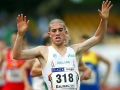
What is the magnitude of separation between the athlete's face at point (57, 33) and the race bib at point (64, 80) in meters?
0.42

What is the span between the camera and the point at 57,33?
7.15m

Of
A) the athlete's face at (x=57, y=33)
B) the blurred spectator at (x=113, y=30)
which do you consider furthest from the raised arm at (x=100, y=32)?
the blurred spectator at (x=113, y=30)

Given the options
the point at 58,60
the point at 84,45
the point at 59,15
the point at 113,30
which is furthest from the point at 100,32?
the point at 59,15

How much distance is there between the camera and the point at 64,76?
279 inches

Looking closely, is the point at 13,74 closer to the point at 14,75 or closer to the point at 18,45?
the point at 14,75

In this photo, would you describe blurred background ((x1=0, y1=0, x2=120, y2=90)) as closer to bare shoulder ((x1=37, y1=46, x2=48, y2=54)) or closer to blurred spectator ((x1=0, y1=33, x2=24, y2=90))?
blurred spectator ((x1=0, y1=33, x2=24, y2=90))

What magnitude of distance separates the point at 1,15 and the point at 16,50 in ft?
64.8

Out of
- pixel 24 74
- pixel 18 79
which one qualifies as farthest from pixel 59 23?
pixel 18 79

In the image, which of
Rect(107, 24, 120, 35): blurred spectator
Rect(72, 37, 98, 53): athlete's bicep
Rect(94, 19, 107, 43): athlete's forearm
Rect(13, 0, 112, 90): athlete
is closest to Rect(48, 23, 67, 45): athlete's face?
Rect(13, 0, 112, 90): athlete

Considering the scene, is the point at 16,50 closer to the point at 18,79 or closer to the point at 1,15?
the point at 18,79

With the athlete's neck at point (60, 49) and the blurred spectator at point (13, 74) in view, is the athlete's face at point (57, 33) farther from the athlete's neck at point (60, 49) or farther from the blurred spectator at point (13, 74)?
the blurred spectator at point (13, 74)

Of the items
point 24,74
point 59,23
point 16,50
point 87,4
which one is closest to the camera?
point 16,50

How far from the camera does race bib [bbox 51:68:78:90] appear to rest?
23.2 ft

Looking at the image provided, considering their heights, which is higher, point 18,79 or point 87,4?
point 87,4
